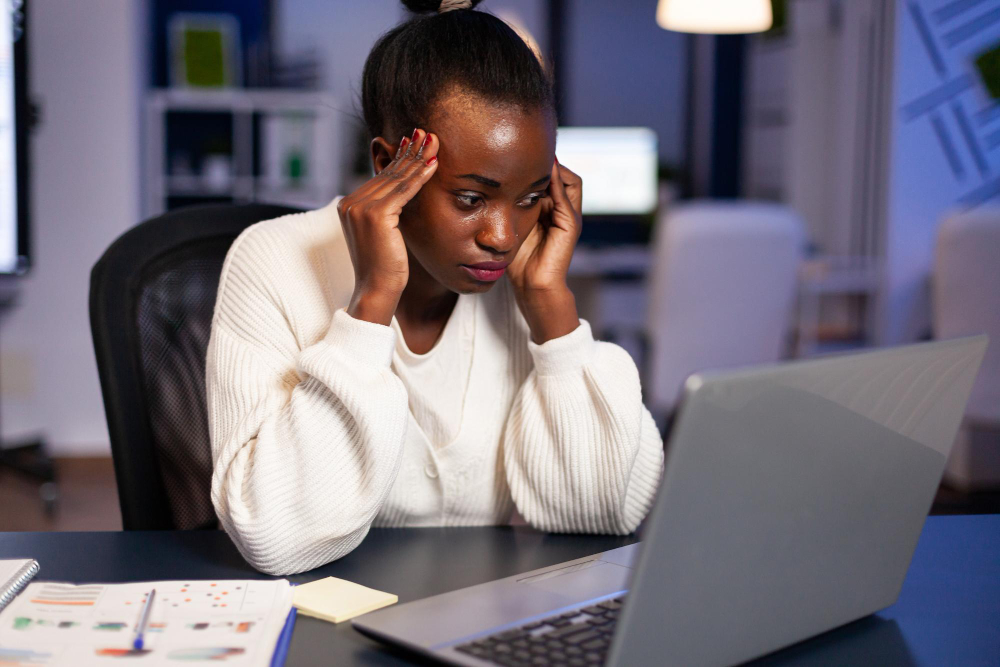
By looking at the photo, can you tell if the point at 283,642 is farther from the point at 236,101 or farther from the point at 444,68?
the point at 236,101

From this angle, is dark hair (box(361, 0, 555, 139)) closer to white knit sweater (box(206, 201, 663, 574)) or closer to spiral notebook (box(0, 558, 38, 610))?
white knit sweater (box(206, 201, 663, 574))

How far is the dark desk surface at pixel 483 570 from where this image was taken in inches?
26.1

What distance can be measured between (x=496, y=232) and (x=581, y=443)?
247 mm

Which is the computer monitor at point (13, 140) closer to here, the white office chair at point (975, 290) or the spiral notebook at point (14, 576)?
the spiral notebook at point (14, 576)

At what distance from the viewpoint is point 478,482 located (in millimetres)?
1106

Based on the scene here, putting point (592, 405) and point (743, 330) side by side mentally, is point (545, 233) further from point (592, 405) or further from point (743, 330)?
point (743, 330)

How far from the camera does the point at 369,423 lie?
2.93 ft

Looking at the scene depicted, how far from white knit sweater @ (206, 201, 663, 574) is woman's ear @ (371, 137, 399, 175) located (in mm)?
105

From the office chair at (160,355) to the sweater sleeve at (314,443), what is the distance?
178 mm

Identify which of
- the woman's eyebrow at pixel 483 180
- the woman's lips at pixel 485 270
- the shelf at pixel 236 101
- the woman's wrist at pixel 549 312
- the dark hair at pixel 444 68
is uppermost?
the shelf at pixel 236 101

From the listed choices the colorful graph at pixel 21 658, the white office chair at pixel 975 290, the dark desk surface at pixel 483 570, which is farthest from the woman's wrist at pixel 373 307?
the white office chair at pixel 975 290

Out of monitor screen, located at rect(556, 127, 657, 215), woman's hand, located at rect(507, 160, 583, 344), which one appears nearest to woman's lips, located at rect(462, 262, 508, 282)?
woman's hand, located at rect(507, 160, 583, 344)

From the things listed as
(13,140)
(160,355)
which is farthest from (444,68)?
(13,140)

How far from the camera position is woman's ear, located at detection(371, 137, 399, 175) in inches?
39.9
